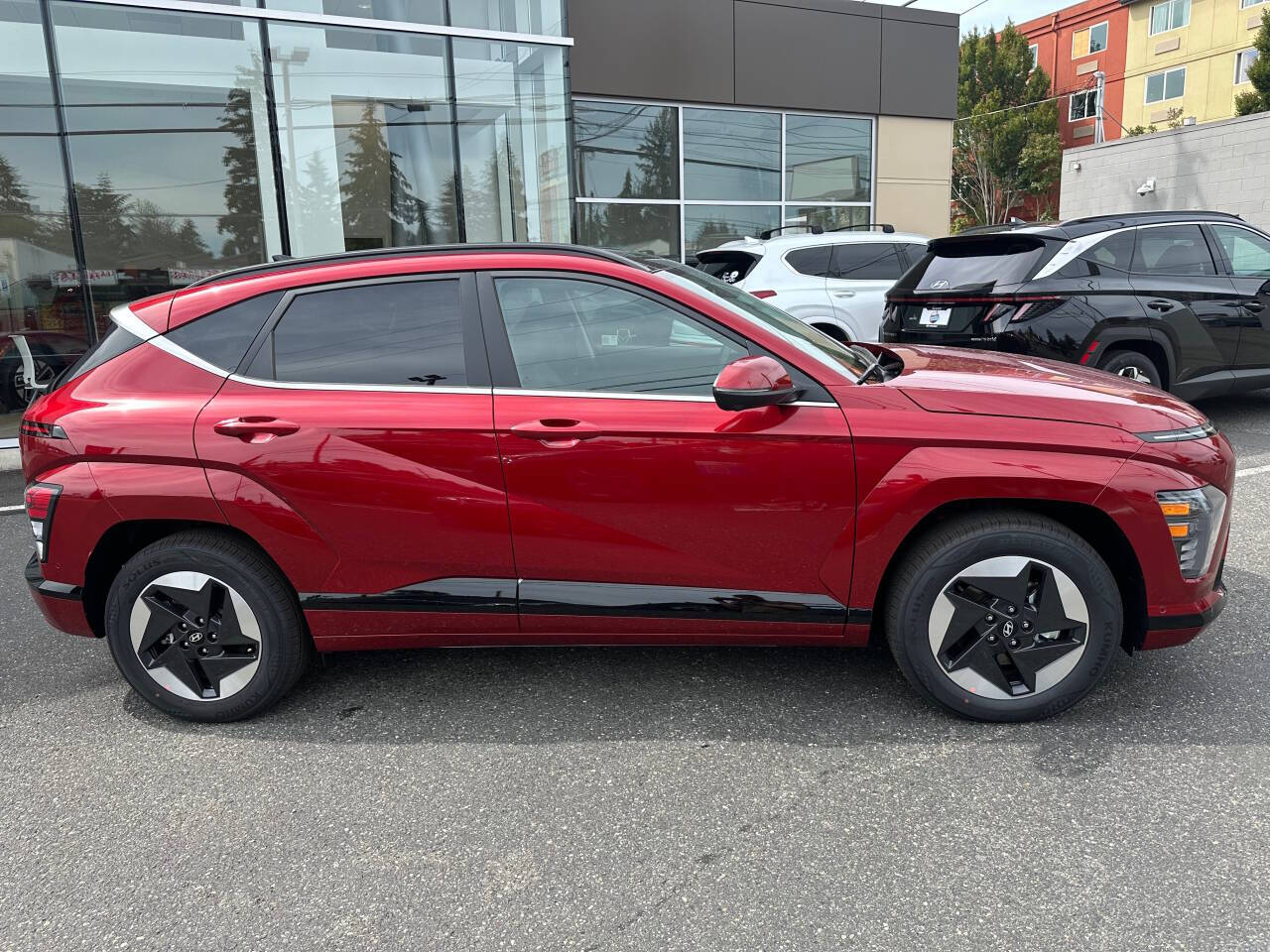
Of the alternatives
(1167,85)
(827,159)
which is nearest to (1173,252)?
(827,159)

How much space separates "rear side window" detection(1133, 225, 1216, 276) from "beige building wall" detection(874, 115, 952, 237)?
29.2 ft

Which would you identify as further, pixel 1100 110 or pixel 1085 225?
pixel 1100 110

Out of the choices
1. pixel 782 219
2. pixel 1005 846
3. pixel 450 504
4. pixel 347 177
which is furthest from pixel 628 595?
pixel 782 219

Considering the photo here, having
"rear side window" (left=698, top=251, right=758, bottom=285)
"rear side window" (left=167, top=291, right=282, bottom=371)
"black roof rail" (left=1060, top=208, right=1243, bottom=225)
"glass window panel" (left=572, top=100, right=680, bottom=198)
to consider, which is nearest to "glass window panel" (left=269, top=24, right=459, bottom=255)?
"glass window panel" (left=572, top=100, right=680, bottom=198)

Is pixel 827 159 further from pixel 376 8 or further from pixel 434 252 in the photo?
pixel 434 252

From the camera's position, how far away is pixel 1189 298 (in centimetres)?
707

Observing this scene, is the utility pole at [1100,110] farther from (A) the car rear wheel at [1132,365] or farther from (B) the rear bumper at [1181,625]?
(B) the rear bumper at [1181,625]

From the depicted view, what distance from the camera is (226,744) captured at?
10.3 feet

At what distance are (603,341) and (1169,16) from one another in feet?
163

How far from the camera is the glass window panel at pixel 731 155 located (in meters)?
14.2

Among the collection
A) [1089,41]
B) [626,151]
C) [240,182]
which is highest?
[1089,41]

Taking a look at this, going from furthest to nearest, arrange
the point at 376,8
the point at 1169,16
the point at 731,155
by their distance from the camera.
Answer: the point at 1169,16, the point at 731,155, the point at 376,8

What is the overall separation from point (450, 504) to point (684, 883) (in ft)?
4.57

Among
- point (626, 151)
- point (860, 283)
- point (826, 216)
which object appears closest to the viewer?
point (860, 283)
